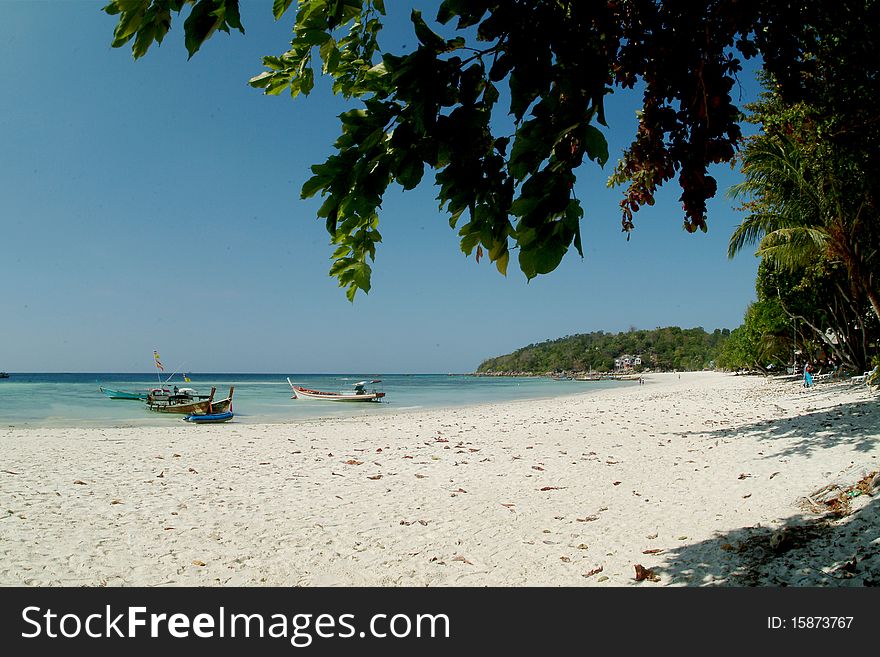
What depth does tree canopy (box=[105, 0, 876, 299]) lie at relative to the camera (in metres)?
1.30

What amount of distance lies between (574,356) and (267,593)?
566 ft

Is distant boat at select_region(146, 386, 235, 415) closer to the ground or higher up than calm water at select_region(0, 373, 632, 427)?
higher up

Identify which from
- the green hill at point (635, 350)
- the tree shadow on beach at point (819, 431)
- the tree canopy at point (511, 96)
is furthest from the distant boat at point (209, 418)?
the green hill at point (635, 350)

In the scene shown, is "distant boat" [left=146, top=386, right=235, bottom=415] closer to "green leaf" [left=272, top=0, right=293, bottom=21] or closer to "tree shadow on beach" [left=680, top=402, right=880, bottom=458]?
"tree shadow on beach" [left=680, top=402, right=880, bottom=458]

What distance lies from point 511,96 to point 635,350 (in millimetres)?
164380

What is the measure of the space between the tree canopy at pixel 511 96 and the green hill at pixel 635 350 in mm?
126761

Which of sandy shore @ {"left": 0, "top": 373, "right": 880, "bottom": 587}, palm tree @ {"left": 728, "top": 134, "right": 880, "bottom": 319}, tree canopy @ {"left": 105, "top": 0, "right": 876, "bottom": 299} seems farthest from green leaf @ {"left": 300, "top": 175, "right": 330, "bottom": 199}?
palm tree @ {"left": 728, "top": 134, "right": 880, "bottom": 319}

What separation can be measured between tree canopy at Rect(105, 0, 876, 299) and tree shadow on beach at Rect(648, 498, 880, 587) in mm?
2975

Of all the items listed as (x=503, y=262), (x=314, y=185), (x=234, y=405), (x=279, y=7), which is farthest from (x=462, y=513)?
(x=234, y=405)

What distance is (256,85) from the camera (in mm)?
2020

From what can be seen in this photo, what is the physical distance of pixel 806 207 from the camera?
12.7 metres

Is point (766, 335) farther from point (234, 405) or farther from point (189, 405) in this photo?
point (189, 405)

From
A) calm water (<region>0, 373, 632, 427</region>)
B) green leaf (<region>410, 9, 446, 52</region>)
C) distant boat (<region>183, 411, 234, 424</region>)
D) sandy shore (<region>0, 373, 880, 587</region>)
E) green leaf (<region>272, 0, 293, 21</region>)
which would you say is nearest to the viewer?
green leaf (<region>410, 9, 446, 52</region>)

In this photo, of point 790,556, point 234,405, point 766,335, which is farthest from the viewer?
point 766,335
